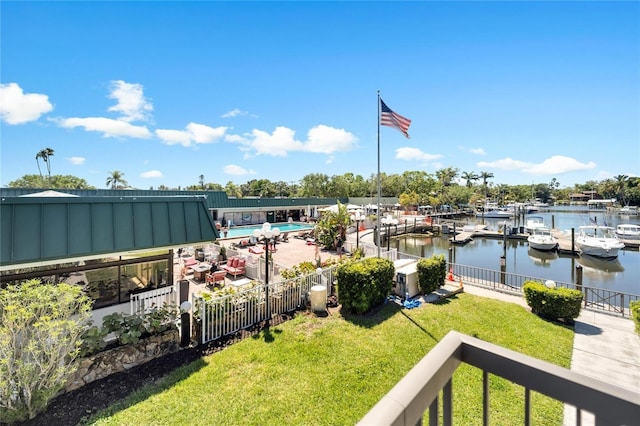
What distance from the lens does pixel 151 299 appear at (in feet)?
22.2

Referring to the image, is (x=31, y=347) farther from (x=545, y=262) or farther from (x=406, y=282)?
(x=545, y=262)

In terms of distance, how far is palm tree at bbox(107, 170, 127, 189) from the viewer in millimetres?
60438

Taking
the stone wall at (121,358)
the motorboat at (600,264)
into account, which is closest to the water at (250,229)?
the stone wall at (121,358)

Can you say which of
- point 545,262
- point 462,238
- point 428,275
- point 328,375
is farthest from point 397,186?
point 328,375

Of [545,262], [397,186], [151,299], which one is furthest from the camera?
[397,186]

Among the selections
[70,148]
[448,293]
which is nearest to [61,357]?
[448,293]

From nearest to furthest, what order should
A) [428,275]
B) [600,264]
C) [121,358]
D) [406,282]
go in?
[121,358], [406,282], [428,275], [600,264]

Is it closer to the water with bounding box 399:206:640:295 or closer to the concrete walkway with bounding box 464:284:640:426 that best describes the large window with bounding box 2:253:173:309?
the concrete walkway with bounding box 464:284:640:426

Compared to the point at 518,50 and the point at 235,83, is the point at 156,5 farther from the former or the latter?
the point at 518,50

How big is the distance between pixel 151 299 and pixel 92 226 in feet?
7.68

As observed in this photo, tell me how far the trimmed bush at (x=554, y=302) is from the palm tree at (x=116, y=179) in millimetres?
72795

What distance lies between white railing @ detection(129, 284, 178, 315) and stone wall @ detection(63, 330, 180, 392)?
2.61 ft

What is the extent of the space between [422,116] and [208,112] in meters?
18.2

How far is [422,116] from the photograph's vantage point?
14188mm
